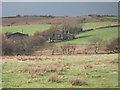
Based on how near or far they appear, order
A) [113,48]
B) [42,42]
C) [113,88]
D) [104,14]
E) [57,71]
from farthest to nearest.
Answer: [104,14]
[42,42]
[113,48]
[57,71]
[113,88]

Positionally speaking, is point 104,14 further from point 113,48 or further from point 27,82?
point 27,82

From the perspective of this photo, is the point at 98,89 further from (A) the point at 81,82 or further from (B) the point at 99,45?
(B) the point at 99,45

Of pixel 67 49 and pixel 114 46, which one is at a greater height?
pixel 114 46

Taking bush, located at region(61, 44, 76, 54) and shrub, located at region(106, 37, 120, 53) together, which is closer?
bush, located at region(61, 44, 76, 54)

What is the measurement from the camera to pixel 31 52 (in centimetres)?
5294

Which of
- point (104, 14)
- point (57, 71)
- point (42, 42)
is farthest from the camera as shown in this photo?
point (104, 14)

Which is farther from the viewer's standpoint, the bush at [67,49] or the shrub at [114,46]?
the shrub at [114,46]

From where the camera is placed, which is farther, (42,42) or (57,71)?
(42,42)

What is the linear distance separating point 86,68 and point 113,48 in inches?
1630

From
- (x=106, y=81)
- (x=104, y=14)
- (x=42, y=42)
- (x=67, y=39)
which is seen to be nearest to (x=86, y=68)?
(x=106, y=81)

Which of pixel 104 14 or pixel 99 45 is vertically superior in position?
pixel 104 14

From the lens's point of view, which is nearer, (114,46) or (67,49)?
(114,46)

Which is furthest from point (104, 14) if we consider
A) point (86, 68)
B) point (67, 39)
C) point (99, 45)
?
point (86, 68)

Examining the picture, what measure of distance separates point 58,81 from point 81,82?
133 centimetres
